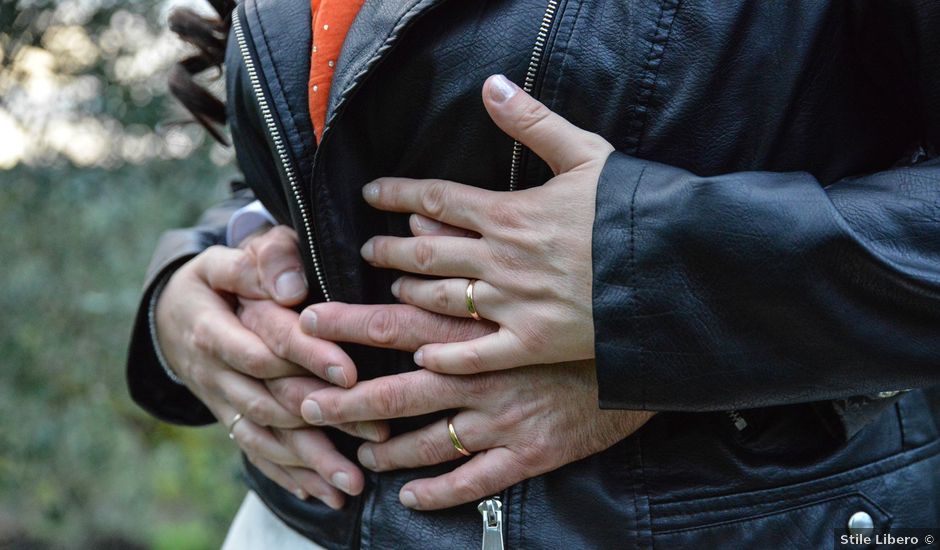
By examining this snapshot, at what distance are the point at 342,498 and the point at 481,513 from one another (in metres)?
0.26

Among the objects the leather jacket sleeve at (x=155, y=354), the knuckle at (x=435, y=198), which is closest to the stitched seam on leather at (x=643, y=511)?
the knuckle at (x=435, y=198)

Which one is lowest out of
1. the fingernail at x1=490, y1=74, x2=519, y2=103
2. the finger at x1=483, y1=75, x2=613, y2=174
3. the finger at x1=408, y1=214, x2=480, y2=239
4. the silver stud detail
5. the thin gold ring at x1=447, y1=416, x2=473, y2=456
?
the silver stud detail

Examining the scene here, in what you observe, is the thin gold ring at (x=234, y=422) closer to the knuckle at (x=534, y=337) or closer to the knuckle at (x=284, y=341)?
the knuckle at (x=284, y=341)

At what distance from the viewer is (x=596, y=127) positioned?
116 cm

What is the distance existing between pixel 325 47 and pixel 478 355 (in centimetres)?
50

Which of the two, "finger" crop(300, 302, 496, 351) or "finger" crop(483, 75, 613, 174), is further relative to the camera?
"finger" crop(300, 302, 496, 351)

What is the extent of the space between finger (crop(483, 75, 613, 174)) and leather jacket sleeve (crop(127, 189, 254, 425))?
88 cm

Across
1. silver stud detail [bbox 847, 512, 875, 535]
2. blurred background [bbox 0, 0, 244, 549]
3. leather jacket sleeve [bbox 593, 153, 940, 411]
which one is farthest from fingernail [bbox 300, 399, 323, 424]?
blurred background [bbox 0, 0, 244, 549]

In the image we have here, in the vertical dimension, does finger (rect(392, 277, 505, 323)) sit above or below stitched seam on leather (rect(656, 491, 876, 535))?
above

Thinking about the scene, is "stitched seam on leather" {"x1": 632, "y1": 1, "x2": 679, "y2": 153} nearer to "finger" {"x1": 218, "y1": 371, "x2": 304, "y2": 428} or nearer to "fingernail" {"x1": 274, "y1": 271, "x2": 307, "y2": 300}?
"fingernail" {"x1": 274, "y1": 271, "x2": 307, "y2": 300}

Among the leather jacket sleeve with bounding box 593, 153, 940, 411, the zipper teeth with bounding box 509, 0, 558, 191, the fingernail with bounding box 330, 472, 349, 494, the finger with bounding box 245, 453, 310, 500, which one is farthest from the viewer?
the finger with bounding box 245, 453, 310, 500

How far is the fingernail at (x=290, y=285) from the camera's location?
4.66 ft

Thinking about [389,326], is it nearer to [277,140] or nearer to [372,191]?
[372,191]

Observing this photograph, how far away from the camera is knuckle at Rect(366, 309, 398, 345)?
126 centimetres
